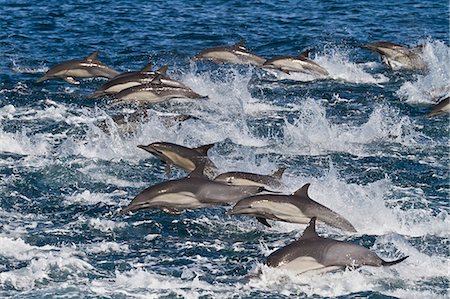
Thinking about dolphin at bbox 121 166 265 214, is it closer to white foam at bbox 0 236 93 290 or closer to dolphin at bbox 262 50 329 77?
white foam at bbox 0 236 93 290

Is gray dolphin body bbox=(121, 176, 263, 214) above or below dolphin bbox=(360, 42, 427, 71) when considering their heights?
above

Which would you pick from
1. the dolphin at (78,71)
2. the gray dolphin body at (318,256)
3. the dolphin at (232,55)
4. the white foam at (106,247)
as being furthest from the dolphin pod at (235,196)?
the dolphin at (232,55)

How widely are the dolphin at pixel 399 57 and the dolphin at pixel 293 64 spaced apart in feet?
7.71

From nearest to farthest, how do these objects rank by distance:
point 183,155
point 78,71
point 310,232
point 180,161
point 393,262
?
point 393,262 < point 310,232 < point 183,155 < point 180,161 < point 78,71

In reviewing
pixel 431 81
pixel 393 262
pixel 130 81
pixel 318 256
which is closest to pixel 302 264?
pixel 318 256

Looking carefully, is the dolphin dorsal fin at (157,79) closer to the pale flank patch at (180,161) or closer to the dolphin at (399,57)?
the pale flank patch at (180,161)

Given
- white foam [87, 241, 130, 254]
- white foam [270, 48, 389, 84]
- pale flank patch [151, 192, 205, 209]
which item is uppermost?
pale flank patch [151, 192, 205, 209]

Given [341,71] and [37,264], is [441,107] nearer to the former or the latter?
[341,71]

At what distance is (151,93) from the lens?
74.2 feet

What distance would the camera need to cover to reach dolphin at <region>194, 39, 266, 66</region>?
89.8 feet

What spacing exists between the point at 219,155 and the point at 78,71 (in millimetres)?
6102

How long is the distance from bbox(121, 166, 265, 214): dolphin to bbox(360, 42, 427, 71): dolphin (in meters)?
12.5

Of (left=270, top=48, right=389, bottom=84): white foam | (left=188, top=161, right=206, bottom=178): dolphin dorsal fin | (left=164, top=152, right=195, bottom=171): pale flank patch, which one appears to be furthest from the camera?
(left=270, top=48, right=389, bottom=84): white foam

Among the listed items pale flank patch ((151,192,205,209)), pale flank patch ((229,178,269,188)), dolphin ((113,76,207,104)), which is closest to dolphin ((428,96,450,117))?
dolphin ((113,76,207,104))
